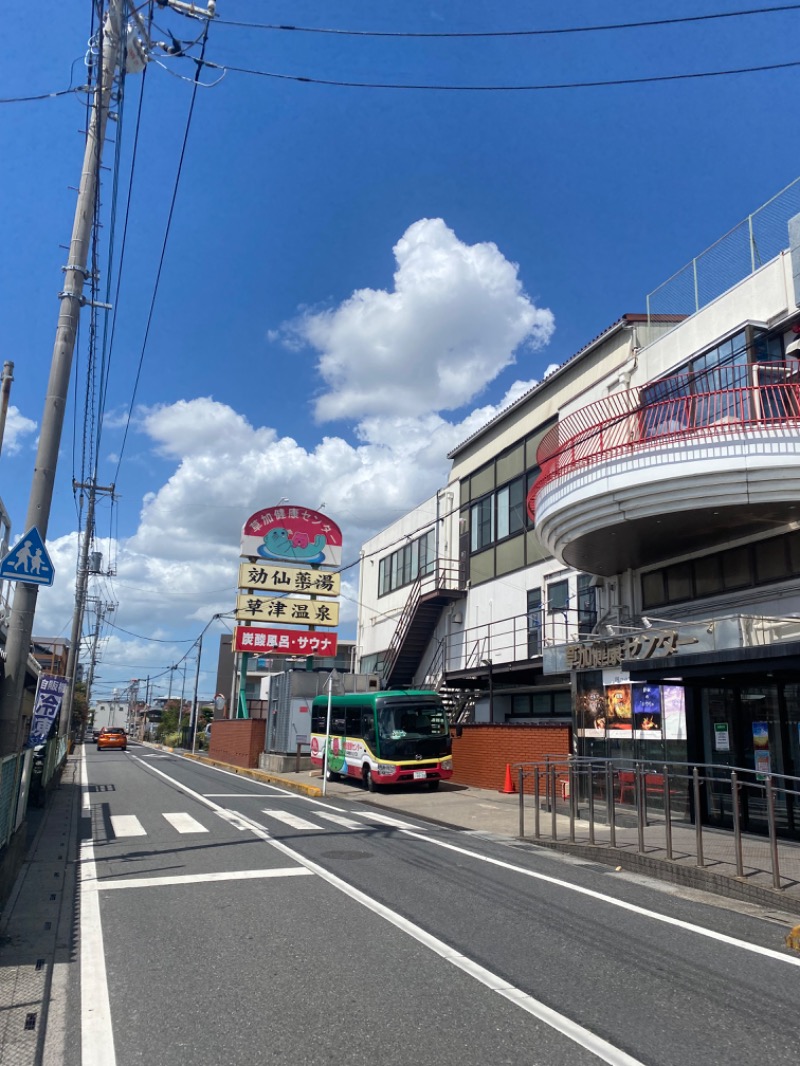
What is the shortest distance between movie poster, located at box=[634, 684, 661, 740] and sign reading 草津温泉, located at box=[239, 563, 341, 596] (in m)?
23.7

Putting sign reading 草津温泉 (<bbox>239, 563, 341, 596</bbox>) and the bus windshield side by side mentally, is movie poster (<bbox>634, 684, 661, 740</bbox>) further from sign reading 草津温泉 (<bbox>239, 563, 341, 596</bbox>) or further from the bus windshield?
sign reading 草津温泉 (<bbox>239, 563, 341, 596</bbox>)

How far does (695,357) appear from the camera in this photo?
703 inches

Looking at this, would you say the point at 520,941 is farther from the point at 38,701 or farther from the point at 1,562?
the point at 38,701

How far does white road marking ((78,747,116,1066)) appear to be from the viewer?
453cm

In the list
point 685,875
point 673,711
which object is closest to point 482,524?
point 673,711

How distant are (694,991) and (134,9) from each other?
1320cm

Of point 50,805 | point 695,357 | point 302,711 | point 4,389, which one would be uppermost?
point 695,357

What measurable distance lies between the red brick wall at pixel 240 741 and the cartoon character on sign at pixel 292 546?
7821 mm

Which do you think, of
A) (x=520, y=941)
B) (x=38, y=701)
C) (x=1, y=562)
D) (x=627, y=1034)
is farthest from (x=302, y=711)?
(x=627, y=1034)

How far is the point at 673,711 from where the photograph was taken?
15.7 meters

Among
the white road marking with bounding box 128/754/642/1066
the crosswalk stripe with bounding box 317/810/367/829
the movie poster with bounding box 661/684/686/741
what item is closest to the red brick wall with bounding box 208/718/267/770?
the crosswalk stripe with bounding box 317/810/367/829

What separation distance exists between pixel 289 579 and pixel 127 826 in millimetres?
24364

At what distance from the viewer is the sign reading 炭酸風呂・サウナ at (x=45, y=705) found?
540 inches

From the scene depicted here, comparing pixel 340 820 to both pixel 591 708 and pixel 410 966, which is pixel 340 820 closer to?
pixel 591 708
